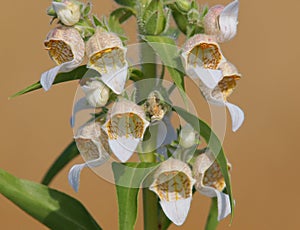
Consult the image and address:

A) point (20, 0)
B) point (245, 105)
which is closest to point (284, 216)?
point (245, 105)

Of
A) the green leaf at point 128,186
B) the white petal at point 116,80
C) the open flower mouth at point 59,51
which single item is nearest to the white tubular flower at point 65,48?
the open flower mouth at point 59,51

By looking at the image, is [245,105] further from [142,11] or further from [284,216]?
[142,11]

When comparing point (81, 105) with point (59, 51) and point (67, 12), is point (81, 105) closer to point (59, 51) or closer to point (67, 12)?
point (59, 51)

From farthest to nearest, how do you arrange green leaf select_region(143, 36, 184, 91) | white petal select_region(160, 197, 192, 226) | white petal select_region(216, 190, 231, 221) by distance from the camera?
white petal select_region(216, 190, 231, 221) < white petal select_region(160, 197, 192, 226) < green leaf select_region(143, 36, 184, 91)

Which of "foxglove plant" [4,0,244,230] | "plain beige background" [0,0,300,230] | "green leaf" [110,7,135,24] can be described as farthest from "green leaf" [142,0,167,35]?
"plain beige background" [0,0,300,230]

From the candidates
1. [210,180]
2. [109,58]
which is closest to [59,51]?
[109,58]

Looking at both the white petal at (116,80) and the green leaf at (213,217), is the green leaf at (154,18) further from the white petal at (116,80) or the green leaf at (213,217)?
the green leaf at (213,217)

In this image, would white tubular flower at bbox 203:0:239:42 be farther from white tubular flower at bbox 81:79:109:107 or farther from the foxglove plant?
white tubular flower at bbox 81:79:109:107
